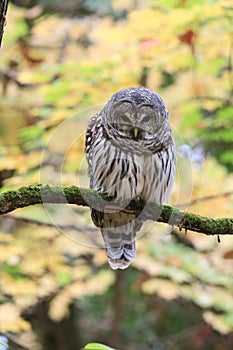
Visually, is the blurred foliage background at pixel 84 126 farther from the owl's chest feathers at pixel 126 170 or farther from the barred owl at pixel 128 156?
the owl's chest feathers at pixel 126 170

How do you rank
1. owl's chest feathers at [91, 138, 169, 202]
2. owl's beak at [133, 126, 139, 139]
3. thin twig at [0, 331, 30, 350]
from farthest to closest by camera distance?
thin twig at [0, 331, 30, 350] → owl's chest feathers at [91, 138, 169, 202] → owl's beak at [133, 126, 139, 139]

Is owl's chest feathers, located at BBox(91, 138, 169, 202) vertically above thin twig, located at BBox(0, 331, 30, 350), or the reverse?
owl's chest feathers, located at BBox(91, 138, 169, 202)

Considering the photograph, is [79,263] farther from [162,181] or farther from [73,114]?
[162,181]

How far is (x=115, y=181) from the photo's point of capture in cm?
354

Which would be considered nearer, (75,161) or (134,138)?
(134,138)

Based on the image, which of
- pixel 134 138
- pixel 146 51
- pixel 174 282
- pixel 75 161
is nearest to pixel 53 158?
pixel 75 161

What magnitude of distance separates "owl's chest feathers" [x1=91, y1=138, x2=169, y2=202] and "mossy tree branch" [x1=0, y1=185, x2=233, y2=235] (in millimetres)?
547

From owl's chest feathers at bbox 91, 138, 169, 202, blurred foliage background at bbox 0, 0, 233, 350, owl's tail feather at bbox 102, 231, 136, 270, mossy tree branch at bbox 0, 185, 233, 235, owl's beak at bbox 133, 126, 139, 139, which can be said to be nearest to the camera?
mossy tree branch at bbox 0, 185, 233, 235

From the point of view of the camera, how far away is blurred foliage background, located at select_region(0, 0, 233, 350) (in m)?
4.88

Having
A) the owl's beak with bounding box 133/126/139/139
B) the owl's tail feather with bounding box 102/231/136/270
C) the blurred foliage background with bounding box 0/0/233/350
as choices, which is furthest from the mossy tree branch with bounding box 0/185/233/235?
the blurred foliage background with bounding box 0/0/233/350

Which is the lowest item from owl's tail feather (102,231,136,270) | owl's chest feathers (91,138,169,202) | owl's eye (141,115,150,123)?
owl's tail feather (102,231,136,270)

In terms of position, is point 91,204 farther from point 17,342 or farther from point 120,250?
point 17,342

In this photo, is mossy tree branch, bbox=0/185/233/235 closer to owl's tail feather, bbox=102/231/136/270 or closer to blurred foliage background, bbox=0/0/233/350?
owl's tail feather, bbox=102/231/136/270

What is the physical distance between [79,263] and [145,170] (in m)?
2.93
